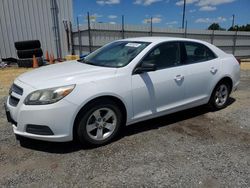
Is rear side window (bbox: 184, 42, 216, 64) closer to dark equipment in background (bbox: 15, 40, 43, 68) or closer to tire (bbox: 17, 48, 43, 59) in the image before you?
dark equipment in background (bbox: 15, 40, 43, 68)

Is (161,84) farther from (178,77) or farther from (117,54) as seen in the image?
(117,54)

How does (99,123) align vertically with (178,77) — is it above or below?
below

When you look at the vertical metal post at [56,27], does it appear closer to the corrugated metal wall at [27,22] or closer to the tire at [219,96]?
the corrugated metal wall at [27,22]

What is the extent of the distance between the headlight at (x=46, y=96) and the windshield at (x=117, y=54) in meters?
0.99

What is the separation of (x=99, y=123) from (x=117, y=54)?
4.24 feet

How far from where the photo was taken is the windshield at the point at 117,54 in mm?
3811

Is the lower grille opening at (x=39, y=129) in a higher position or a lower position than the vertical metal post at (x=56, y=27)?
lower

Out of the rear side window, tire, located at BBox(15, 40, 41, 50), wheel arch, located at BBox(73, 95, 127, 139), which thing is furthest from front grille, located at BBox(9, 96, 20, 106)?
tire, located at BBox(15, 40, 41, 50)

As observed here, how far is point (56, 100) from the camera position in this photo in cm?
307

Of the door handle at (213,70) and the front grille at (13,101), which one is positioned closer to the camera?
the front grille at (13,101)

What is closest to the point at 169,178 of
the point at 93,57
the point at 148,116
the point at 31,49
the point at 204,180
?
the point at 204,180

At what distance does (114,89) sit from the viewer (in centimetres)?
340

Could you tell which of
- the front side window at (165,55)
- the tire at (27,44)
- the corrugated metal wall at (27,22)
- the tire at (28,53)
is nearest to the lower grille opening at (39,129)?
the front side window at (165,55)

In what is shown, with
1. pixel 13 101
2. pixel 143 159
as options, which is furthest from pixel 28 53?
pixel 143 159
